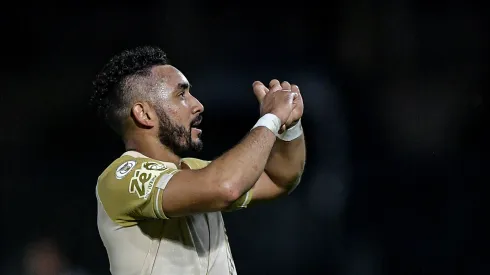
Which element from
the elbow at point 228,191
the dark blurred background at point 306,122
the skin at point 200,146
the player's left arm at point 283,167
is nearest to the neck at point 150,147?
the skin at point 200,146

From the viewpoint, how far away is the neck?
76.0 inches

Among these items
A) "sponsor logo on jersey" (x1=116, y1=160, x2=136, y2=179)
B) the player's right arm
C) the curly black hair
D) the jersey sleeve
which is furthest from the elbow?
the curly black hair

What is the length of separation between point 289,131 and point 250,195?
22 centimetres

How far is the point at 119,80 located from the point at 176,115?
203 mm

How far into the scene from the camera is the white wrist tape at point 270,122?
1.68 m

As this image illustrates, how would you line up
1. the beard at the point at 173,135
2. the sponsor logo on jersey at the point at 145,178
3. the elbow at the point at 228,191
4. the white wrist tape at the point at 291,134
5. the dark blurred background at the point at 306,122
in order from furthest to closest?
the dark blurred background at the point at 306,122 < the white wrist tape at the point at 291,134 < the beard at the point at 173,135 < the sponsor logo on jersey at the point at 145,178 < the elbow at the point at 228,191

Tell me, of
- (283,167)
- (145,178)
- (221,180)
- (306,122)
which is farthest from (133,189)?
(306,122)

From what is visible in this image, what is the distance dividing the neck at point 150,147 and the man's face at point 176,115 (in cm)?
1

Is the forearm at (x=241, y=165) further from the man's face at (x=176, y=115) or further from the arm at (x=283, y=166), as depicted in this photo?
the arm at (x=283, y=166)

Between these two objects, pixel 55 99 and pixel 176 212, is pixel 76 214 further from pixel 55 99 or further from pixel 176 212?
pixel 176 212

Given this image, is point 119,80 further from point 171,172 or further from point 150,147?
point 171,172

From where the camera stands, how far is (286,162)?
213cm

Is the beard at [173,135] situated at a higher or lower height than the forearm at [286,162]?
higher

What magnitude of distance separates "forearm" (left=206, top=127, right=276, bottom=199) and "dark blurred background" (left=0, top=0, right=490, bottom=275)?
5.09 ft
